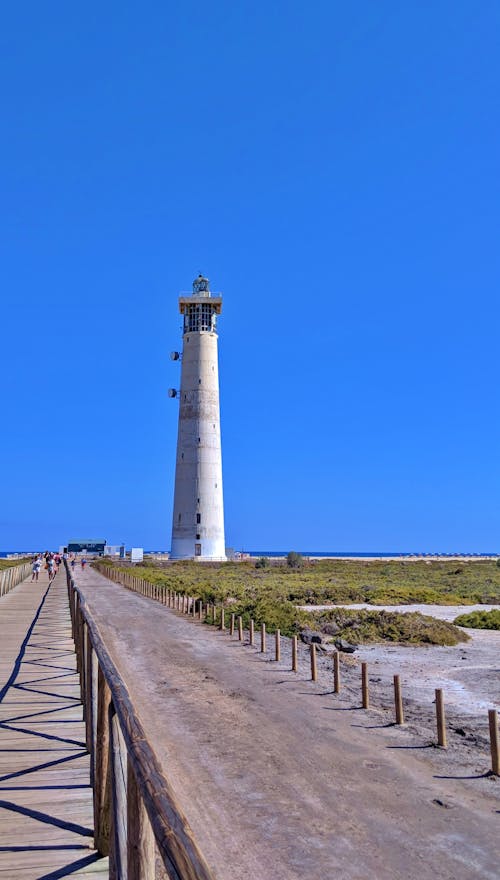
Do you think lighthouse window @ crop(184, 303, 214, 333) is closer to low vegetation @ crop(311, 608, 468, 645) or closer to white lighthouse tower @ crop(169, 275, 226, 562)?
white lighthouse tower @ crop(169, 275, 226, 562)

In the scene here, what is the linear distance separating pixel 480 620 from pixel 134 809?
96.6 ft

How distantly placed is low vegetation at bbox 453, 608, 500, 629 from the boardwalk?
20.0m

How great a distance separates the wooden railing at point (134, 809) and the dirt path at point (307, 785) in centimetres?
178

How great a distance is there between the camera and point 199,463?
210 ft

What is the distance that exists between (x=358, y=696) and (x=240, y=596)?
2161 cm

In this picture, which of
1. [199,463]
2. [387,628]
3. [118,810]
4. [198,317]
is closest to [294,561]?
[199,463]

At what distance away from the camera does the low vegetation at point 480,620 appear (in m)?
29.7

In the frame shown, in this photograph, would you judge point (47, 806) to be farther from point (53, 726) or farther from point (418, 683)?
point (418, 683)

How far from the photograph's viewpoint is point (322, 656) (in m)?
21.4

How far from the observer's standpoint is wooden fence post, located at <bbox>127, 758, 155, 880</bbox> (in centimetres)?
335

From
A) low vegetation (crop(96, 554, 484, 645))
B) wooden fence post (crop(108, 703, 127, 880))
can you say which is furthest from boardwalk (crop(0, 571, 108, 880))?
Answer: low vegetation (crop(96, 554, 484, 645))

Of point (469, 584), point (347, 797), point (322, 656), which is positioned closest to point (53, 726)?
point (347, 797)

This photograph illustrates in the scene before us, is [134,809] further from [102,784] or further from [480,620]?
[480,620]

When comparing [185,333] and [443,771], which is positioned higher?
[185,333]
